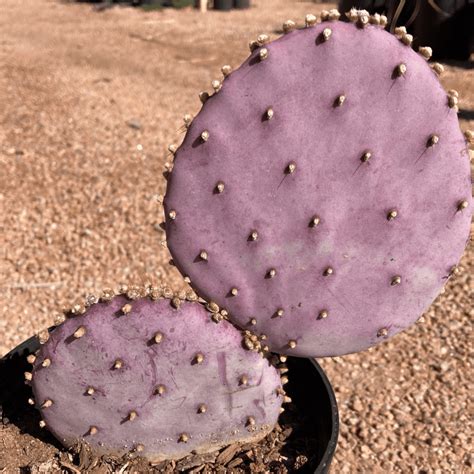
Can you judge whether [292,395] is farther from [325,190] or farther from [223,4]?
[223,4]

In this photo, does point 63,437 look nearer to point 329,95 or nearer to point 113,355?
point 113,355

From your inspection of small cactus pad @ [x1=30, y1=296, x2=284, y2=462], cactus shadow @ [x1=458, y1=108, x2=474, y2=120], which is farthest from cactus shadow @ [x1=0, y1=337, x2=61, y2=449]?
cactus shadow @ [x1=458, y1=108, x2=474, y2=120]

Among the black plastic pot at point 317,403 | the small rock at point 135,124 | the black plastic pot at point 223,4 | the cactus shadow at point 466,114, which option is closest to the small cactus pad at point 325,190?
the black plastic pot at point 317,403

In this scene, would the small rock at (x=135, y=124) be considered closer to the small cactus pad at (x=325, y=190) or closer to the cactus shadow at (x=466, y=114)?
the cactus shadow at (x=466, y=114)

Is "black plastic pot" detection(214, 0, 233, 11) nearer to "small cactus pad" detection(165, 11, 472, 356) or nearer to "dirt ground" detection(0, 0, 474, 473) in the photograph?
"dirt ground" detection(0, 0, 474, 473)

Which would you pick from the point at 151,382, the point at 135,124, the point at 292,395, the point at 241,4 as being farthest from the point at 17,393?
the point at 241,4

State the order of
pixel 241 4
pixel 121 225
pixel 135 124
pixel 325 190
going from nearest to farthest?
pixel 325 190, pixel 121 225, pixel 135 124, pixel 241 4

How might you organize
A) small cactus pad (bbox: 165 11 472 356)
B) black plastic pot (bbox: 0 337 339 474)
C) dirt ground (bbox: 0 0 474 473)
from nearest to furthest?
small cactus pad (bbox: 165 11 472 356) < black plastic pot (bbox: 0 337 339 474) < dirt ground (bbox: 0 0 474 473)
